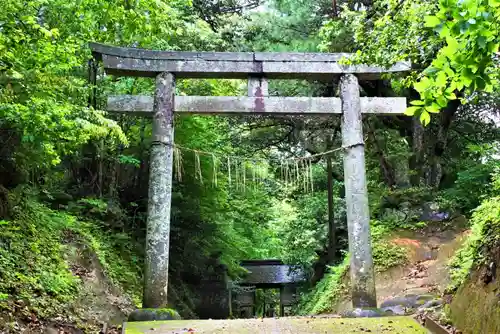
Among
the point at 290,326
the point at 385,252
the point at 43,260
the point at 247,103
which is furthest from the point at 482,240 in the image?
the point at 43,260

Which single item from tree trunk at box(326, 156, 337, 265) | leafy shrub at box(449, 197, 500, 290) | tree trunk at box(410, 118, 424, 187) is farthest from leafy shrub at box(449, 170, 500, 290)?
tree trunk at box(326, 156, 337, 265)

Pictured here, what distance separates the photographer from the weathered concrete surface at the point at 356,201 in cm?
762

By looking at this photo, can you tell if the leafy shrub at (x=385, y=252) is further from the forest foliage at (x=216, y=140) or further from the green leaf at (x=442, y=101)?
the green leaf at (x=442, y=101)

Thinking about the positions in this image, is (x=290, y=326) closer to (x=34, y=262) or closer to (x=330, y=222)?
(x=34, y=262)

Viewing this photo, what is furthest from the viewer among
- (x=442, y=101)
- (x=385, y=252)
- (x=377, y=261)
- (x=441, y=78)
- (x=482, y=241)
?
(x=385, y=252)

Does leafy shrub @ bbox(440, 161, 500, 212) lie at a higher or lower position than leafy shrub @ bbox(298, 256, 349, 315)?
higher

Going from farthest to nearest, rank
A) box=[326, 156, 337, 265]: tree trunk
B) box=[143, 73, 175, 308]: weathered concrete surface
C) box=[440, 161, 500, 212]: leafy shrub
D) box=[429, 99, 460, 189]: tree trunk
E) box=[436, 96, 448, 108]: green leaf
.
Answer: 1. box=[326, 156, 337, 265]: tree trunk
2. box=[429, 99, 460, 189]: tree trunk
3. box=[440, 161, 500, 212]: leafy shrub
4. box=[143, 73, 175, 308]: weathered concrete surface
5. box=[436, 96, 448, 108]: green leaf

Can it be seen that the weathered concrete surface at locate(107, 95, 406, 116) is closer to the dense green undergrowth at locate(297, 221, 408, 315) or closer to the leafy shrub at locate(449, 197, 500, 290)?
the leafy shrub at locate(449, 197, 500, 290)

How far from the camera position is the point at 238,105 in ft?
26.9

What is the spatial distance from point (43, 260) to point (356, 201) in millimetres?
5295

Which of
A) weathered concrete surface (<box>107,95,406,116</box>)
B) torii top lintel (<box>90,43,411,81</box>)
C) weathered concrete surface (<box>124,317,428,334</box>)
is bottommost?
weathered concrete surface (<box>124,317,428,334</box>)

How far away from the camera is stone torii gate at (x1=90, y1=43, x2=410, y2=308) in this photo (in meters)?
7.79

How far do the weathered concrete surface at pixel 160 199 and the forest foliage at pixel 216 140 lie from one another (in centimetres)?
78

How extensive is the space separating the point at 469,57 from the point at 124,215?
10.8 m
